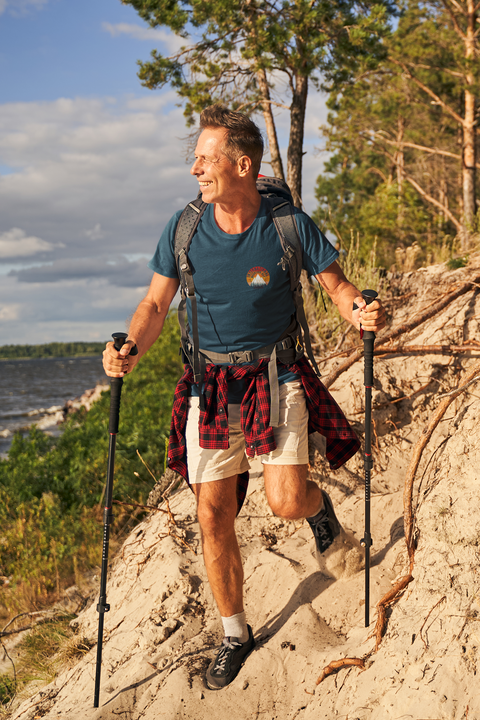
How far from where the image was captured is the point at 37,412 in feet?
106

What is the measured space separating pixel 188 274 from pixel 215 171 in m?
0.56

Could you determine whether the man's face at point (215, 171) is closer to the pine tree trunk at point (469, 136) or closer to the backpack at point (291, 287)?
the backpack at point (291, 287)

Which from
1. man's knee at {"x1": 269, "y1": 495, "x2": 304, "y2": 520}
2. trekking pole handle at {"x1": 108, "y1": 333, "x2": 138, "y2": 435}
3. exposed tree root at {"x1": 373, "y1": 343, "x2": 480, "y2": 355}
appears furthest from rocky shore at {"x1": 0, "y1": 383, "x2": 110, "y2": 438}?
man's knee at {"x1": 269, "y1": 495, "x2": 304, "y2": 520}

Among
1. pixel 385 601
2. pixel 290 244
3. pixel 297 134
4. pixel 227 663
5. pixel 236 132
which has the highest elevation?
pixel 297 134

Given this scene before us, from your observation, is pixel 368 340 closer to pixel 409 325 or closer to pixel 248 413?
pixel 248 413

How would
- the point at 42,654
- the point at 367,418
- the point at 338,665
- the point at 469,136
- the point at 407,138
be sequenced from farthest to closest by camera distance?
1. the point at 407,138
2. the point at 469,136
3. the point at 42,654
4. the point at 367,418
5. the point at 338,665

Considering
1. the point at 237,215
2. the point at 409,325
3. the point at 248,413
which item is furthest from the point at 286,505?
the point at 409,325

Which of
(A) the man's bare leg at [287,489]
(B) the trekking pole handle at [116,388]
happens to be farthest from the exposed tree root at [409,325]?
(B) the trekking pole handle at [116,388]

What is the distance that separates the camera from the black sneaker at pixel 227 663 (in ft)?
9.17

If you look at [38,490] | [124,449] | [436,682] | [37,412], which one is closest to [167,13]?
[124,449]

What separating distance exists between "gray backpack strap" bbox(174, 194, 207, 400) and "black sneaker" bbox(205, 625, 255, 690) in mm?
1372

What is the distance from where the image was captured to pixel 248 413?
2.89 m

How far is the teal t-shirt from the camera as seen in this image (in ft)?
9.36

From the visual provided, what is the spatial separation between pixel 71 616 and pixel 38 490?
3.88 m
